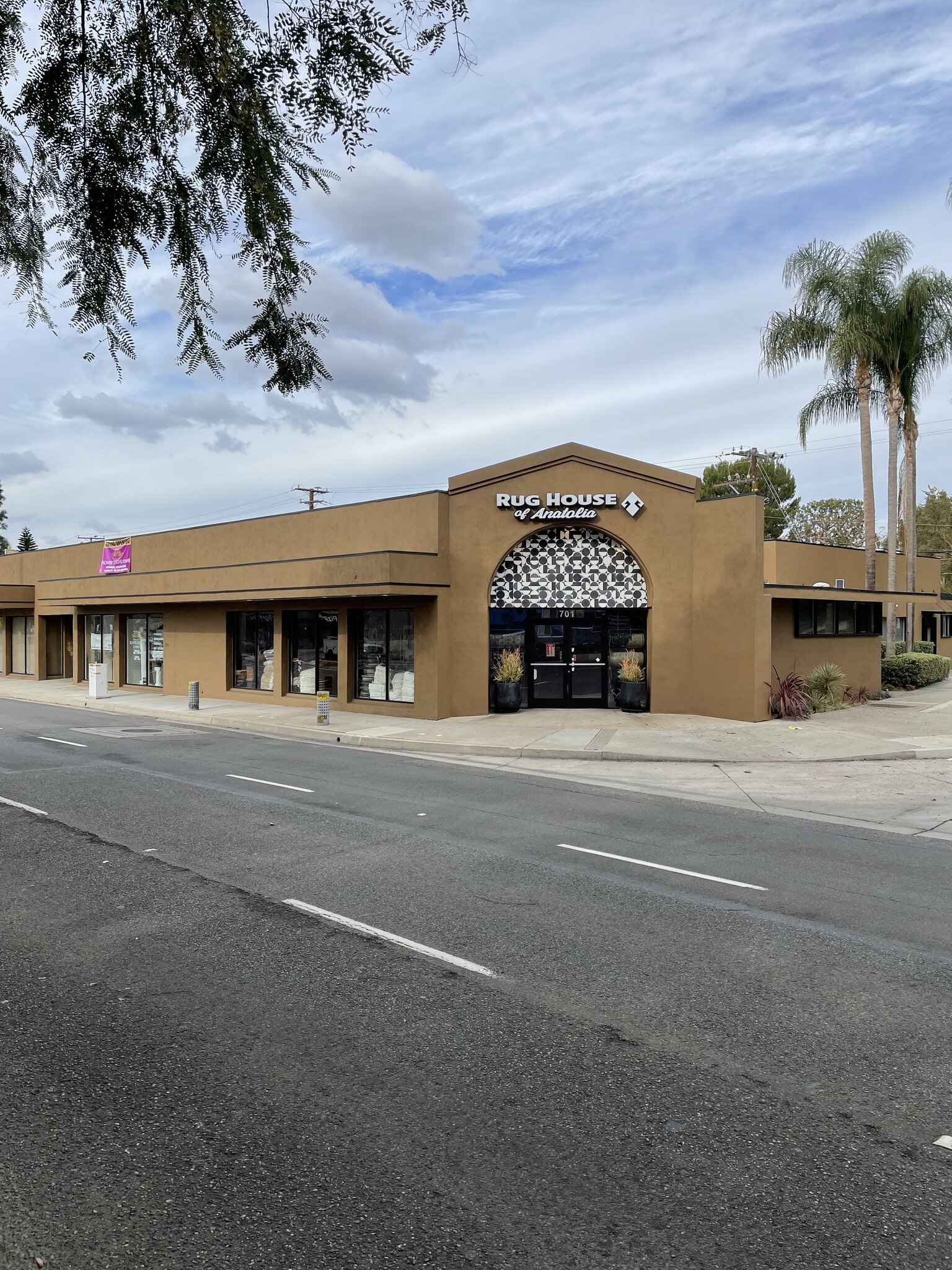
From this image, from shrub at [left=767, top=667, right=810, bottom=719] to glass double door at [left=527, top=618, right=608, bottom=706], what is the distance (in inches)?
156

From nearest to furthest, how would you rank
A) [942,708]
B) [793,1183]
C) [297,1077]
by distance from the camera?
[793,1183], [297,1077], [942,708]

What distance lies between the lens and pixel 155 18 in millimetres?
4707

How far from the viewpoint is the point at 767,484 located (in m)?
58.8

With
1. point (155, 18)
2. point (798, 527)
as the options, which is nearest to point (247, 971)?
point (155, 18)

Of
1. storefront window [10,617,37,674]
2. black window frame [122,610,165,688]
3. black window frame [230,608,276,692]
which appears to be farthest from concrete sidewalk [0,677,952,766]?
storefront window [10,617,37,674]

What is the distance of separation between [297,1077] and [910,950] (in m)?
4.24

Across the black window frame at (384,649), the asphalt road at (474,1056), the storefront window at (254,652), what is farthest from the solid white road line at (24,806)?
the storefront window at (254,652)

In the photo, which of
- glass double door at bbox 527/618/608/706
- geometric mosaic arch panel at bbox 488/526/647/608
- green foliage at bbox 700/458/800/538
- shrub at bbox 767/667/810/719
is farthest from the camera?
green foliage at bbox 700/458/800/538

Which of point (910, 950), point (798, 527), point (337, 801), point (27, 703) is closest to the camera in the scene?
point (910, 950)

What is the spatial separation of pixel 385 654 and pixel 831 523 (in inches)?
1913

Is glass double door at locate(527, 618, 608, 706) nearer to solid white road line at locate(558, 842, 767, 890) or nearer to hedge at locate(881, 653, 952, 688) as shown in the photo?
hedge at locate(881, 653, 952, 688)

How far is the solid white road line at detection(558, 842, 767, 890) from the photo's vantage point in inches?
298

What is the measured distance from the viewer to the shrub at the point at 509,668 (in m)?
20.8

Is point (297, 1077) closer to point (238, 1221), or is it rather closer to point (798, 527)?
point (238, 1221)
